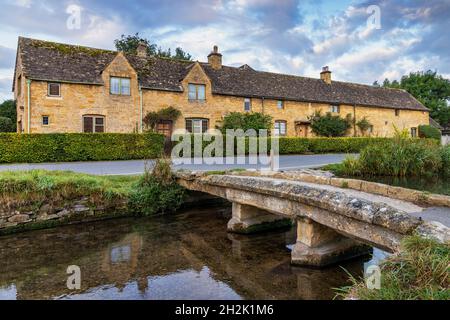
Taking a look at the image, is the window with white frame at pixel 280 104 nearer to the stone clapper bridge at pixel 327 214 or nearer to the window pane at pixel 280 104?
the window pane at pixel 280 104

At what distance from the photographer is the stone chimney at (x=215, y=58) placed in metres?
31.1

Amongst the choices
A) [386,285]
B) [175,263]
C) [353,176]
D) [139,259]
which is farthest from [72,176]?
[353,176]

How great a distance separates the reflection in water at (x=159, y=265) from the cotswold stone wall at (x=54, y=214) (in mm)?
352

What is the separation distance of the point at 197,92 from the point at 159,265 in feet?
73.2

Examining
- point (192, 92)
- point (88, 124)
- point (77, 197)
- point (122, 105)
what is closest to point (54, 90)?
point (88, 124)

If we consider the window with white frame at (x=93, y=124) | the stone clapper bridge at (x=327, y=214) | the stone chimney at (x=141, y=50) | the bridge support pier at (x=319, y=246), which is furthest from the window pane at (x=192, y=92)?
the bridge support pier at (x=319, y=246)

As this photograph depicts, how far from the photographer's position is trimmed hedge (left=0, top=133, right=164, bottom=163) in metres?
17.3

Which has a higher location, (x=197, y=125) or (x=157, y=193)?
(x=197, y=125)

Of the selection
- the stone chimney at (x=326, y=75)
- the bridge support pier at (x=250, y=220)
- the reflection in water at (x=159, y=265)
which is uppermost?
the stone chimney at (x=326, y=75)

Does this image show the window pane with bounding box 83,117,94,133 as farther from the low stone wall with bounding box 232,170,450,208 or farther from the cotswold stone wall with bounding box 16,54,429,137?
the low stone wall with bounding box 232,170,450,208

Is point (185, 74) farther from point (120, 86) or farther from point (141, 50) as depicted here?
point (120, 86)

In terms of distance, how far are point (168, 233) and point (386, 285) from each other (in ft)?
22.8

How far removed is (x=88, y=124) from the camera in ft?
79.0
